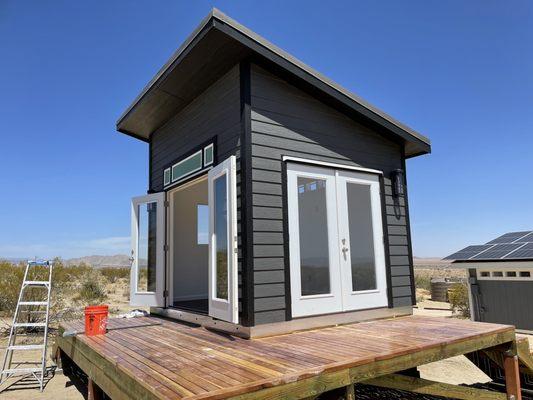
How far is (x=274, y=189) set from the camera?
13.6 feet

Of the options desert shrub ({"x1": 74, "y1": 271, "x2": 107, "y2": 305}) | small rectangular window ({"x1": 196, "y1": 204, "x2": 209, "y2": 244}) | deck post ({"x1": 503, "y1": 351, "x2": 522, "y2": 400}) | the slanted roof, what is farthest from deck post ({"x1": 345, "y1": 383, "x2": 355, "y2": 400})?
desert shrub ({"x1": 74, "y1": 271, "x2": 107, "y2": 305})

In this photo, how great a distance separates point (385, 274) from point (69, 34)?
371 inches

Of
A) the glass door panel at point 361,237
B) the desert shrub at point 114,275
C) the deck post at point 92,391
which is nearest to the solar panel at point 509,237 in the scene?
the glass door panel at point 361,237

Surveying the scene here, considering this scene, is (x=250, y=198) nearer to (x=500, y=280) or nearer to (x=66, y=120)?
(x=500, y=280)

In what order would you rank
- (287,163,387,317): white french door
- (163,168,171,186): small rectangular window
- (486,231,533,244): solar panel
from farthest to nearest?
1. (486,231,533,244): solar panel
2. (163,168,171,186): small rectangular window
3. (287,163,387,317): white french door

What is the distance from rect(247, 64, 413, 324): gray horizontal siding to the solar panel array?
4.68 m

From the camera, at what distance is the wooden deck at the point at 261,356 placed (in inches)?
88.5

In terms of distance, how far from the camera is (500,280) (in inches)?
362

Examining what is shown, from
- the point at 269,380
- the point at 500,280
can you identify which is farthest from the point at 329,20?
the point at 269,380

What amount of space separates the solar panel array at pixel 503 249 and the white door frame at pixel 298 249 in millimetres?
6086

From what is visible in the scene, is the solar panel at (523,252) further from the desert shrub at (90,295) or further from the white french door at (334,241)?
the desert shrub at (90,295)

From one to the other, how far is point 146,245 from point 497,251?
8.25 m

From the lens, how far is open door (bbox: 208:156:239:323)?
3803 millimetres

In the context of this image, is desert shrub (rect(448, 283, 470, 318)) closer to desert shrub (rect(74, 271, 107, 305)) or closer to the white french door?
the white french door
